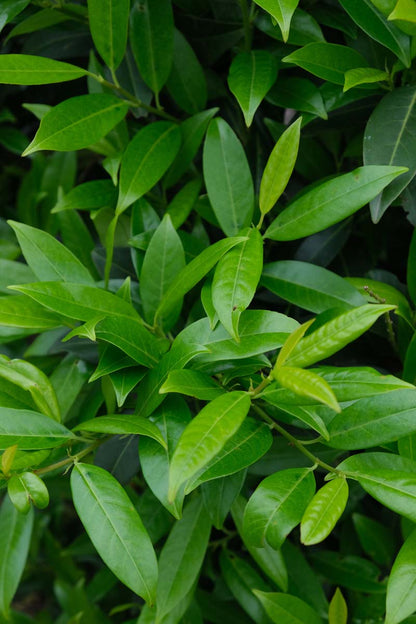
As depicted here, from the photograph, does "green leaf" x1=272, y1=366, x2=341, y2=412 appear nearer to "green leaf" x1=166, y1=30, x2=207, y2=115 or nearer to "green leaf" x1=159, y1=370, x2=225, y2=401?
"green leaf" x1=159, y1=370, x2=225, y2=401

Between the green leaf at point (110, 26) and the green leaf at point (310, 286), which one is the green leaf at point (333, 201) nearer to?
the green leaf at point (310, 286)

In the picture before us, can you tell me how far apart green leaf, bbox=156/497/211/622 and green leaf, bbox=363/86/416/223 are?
46 centimetres

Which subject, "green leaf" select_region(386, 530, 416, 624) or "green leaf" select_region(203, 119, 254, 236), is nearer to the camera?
"green leaf" select_region(386, 530, 416, 624)

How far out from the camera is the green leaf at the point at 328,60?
706 mm

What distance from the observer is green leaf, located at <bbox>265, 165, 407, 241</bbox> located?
0.65 meters

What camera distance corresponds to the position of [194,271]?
2.12ft

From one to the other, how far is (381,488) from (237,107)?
58 centimetres

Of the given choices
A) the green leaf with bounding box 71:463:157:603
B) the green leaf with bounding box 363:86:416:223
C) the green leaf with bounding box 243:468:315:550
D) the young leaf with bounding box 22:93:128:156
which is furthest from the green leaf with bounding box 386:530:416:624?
the young leaf with bounding box 22:93:128:156

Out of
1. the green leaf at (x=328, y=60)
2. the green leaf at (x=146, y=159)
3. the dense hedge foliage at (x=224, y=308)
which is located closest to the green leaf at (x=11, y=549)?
the dense hedge foliage at (x=224, y=308)

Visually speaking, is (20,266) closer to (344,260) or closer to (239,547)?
(344,260)

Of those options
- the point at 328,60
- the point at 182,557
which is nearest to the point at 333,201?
the point at 328,60

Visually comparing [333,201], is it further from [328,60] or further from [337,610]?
→ [337,610]

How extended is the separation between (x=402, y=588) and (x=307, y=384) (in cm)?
27

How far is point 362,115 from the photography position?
830 mm
